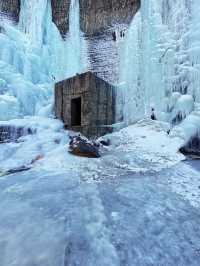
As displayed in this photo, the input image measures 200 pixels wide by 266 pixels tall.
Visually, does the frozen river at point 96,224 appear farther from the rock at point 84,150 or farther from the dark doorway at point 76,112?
the dark doorway at point 76,112

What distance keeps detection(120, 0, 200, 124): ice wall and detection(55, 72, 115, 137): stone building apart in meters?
0.98

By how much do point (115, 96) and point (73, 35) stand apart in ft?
18.9

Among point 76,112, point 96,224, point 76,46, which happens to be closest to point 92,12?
point 76,46

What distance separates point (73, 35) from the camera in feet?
46.3

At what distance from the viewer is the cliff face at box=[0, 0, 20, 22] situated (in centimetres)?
1362

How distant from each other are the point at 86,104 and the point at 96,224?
22.3 feet

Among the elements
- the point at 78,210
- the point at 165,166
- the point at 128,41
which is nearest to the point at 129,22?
the point at 128,41

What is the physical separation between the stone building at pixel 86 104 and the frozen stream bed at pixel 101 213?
423 centimetres

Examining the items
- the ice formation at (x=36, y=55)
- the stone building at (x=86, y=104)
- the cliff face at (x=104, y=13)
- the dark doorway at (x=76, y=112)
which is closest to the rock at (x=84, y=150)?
the stone building at (x=86, y=104)

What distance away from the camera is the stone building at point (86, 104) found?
8.66 metres

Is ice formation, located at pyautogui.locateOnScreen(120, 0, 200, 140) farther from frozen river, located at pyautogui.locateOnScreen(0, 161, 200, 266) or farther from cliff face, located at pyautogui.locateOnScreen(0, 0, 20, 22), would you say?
cliff face, located at pyautogui.locateOnScreen(0, 0, 20, 22)

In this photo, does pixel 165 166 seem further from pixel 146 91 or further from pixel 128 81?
pixel 128 81

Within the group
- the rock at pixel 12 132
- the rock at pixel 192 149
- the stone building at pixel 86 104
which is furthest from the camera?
the stone building at pixel 86 104

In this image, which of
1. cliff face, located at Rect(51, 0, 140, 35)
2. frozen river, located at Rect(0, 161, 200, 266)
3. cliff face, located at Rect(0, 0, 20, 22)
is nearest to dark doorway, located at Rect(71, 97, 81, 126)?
cliff face, located at Rect(51, 0, 140, 35)
